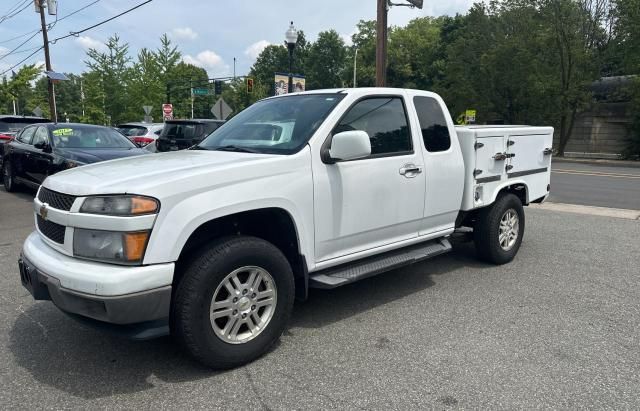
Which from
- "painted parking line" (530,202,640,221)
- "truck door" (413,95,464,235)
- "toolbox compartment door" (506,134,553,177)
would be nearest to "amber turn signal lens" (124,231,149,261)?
"truck door" (413,95,464,235)

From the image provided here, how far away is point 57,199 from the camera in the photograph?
320 centimetres

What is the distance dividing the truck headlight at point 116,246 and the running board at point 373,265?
1354 mm

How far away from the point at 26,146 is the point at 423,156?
8.87 metres

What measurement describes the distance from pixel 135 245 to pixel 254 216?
96 centimetres

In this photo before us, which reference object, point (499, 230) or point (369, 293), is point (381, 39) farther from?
point (369, 293)

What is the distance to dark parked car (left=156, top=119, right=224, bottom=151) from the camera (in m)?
12.5

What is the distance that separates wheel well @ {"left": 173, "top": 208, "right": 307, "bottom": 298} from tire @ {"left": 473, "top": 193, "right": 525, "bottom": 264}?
102 inches

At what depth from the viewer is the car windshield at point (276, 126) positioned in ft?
12.5

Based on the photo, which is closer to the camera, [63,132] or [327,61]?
[63,132]

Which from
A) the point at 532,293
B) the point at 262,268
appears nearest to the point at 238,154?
the point at 262,268

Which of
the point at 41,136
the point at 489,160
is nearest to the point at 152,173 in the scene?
the point at 489,160

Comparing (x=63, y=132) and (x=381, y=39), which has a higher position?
(x=381, y=39)

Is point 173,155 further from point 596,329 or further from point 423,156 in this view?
point 596,329

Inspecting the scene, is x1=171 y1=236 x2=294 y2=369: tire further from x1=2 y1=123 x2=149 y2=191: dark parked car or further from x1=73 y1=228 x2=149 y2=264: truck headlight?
x1=2 y1=123 x2=149 y2=191: dark parked car
